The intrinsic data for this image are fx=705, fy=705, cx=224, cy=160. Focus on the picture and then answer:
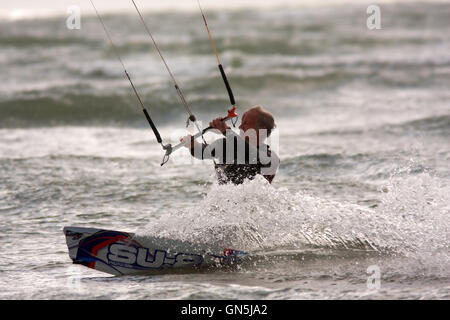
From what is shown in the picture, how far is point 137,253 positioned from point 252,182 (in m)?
1.12

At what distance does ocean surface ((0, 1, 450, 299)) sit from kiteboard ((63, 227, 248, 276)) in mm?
106

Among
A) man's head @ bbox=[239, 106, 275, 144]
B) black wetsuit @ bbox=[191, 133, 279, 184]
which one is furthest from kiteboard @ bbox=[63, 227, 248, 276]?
man's head @ bbox=[239, 106, 275, 144]

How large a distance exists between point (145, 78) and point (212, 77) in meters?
2.23

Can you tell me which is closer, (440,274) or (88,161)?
(440,274)

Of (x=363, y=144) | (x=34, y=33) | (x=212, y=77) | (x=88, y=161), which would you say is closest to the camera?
(x=88, y=161)

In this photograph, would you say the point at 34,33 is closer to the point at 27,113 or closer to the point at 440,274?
the point at 27,113

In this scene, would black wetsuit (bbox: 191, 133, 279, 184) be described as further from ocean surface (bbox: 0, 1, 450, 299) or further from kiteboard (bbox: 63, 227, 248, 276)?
kiteboard (bbox: 63, 227, 248, 276)

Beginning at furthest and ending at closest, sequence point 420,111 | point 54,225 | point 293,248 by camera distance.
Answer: point 420,111 → point 54,225 → point 293,248

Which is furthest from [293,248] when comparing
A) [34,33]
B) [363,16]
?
[363,16]

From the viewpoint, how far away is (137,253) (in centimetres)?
575

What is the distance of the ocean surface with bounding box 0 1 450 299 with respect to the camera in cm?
551

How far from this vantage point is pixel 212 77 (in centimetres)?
1859

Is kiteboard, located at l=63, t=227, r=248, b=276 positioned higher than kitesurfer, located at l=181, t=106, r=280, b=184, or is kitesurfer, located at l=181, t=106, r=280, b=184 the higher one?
kitesurfer, located at l=181, t=106, r=280, b=184
